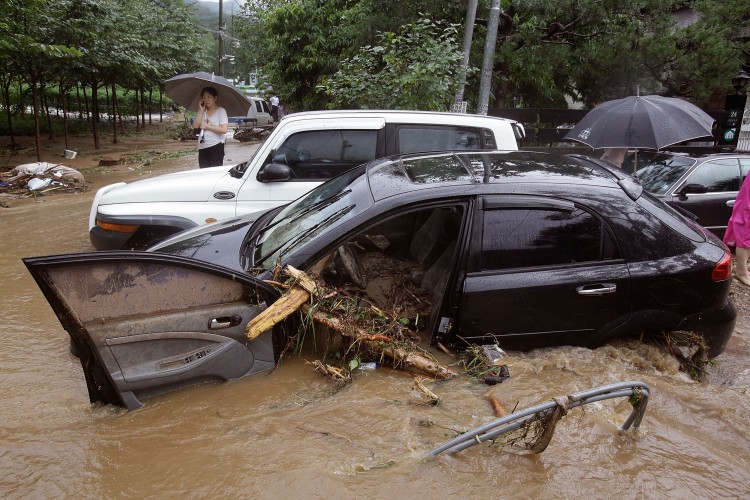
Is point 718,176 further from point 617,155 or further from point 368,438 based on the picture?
point 368,438

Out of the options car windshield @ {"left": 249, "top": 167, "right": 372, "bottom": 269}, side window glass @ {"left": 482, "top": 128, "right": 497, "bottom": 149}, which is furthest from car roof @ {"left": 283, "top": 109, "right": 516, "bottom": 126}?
car windshield @ {"left": 249, "top": 167, "right": 372, "bottom": 269}

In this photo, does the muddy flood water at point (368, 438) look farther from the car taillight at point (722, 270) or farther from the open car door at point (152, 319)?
the car taillight at point (722, 270)

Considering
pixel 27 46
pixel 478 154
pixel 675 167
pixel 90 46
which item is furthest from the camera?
pixel 90 46

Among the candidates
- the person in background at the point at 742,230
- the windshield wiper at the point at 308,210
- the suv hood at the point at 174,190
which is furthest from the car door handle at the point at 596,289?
the person in background at the point at 742,230

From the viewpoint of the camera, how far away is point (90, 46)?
49.8 feet

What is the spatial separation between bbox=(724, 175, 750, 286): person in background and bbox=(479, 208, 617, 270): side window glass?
389 centimetres

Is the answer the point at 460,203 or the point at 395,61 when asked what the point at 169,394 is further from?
the point at 395,61

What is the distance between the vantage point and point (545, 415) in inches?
96.2

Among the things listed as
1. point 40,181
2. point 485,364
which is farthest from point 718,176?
point 40,181

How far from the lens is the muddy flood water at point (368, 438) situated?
2.50m

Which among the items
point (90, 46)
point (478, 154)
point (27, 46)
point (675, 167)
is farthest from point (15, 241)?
point (90, 46)

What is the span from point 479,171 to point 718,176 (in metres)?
5.23

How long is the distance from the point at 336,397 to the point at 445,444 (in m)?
0.76

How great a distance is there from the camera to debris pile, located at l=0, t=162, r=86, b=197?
10680 mm
